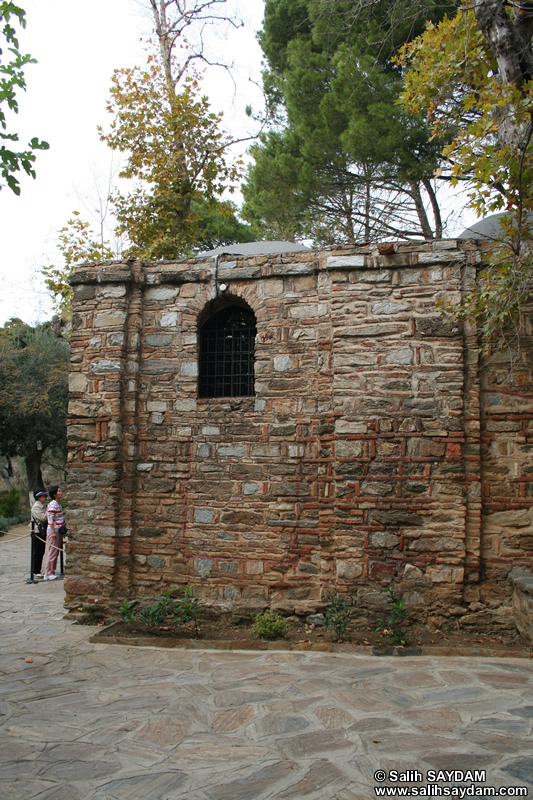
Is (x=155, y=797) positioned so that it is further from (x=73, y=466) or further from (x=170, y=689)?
(x=73, y=466)

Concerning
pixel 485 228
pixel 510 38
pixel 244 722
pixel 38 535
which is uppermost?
pixel 510 38

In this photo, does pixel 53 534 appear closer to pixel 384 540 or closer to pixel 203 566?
pixel 203 566

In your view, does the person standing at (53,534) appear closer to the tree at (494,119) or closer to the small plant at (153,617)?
the small plant at (153,617)

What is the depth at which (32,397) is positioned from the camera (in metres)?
15.3

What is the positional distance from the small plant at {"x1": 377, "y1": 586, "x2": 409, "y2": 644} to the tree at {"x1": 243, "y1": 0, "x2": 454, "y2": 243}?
7.57m

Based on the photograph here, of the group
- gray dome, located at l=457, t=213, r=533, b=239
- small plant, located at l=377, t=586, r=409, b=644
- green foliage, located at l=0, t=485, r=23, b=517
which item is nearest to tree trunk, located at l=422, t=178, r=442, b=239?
gray dome, located at l=457, t=213, r=533, b=239

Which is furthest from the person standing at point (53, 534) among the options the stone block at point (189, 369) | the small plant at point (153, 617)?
the stone block at point (189, 369)

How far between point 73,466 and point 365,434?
3093 mm

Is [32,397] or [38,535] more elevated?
[32,397]

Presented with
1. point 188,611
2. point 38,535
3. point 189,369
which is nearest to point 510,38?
point 189,369

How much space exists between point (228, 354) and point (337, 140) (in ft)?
21.8

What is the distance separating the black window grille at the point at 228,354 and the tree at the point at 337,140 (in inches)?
225

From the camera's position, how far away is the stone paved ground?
282 centimetres

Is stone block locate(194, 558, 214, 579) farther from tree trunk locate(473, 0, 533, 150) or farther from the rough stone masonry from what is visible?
tree trunk locate(473, 0, 533, 150)
